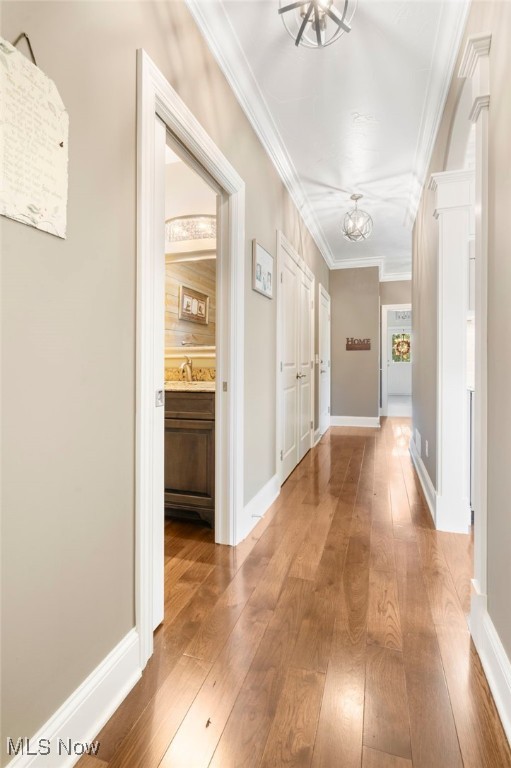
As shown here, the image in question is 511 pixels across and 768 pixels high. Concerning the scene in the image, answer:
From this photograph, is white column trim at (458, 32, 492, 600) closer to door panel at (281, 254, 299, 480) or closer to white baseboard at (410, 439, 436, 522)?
white baseboard at (410, 439, 436, 522)

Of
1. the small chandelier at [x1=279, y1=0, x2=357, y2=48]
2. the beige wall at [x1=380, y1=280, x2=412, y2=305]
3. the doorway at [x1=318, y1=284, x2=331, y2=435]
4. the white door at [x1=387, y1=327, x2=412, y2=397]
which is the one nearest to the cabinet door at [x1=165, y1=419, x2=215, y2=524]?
the small chandelier at [x1=279, y1=0, x2=357, y2=48]

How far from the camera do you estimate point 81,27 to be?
104 centimetres

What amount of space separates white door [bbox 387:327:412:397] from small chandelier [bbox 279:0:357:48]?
421 inches

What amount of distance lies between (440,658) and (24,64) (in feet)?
7.00

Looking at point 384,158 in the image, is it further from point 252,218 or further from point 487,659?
point 487,659

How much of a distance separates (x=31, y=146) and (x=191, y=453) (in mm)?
1878

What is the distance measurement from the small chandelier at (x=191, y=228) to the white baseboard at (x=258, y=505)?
6.76 ft

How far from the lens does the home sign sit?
21.4 feet

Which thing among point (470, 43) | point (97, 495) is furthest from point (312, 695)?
point (470, 43)

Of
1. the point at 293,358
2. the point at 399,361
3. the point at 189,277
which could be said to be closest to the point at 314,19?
the point at 189,277

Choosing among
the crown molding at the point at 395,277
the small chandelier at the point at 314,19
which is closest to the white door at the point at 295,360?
the small chandelier at the point at 314,19

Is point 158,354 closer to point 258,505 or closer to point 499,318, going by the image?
point 499,318

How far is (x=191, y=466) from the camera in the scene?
8.14 ft

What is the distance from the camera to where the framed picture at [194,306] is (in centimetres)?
321
